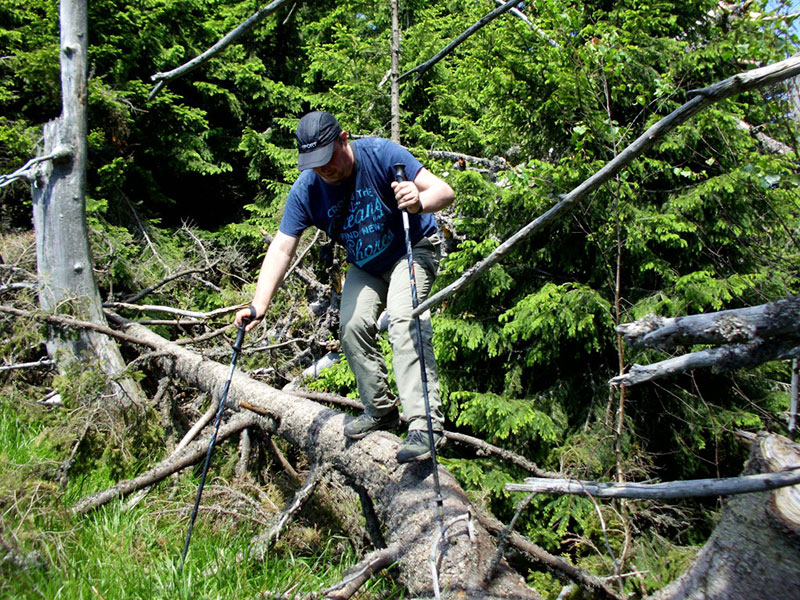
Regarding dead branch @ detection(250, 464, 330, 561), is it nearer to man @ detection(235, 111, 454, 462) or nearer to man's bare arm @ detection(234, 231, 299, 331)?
man @ detection(235, 111, 454, 462)

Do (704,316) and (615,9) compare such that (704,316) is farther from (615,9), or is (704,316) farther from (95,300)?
(95,300)

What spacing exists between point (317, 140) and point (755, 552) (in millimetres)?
2787

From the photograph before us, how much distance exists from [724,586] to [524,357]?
3390 millimetres

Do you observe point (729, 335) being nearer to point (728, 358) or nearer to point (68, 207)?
point (728, 358)

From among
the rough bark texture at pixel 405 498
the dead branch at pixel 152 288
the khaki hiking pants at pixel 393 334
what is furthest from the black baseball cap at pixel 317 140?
the dead branch at pixel 152 288

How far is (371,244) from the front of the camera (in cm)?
342

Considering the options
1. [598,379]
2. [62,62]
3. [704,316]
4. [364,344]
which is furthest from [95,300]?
[704,316]

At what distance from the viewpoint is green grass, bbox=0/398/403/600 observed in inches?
102

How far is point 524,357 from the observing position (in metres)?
4.97

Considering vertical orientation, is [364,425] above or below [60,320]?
below

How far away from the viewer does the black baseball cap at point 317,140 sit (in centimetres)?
307

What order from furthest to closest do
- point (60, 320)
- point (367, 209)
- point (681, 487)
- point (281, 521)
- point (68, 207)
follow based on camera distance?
1. point (68, 207)
2. point (60, 320)
3. point (367, 209)
4. point (281, 521)
5. point (681, 487)

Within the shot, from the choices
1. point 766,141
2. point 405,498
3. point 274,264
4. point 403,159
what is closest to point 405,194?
point 403,159

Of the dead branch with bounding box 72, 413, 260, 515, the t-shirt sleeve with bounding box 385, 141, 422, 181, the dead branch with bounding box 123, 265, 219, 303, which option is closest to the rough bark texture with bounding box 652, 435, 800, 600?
the t-shirt sleeve with bounding box 385, 141, 422, 181
